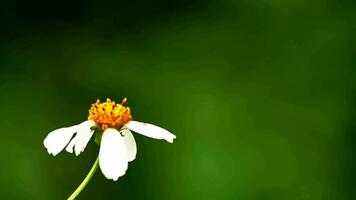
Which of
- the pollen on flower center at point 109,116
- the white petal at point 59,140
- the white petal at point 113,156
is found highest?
the pollen on flower center at point 109,116

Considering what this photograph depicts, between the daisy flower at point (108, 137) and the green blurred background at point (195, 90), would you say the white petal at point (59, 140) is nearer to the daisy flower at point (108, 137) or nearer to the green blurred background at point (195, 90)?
the daisy flower at point (108, 137)

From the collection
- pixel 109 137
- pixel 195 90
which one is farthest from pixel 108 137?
pixel 195 90

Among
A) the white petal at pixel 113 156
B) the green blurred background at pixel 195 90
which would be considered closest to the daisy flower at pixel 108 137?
the white petal at pixel 113 156

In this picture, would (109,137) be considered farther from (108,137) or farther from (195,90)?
(195,90)

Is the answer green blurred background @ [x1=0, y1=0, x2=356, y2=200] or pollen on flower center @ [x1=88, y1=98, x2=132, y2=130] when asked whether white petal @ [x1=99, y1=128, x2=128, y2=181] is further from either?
green blurred background @ [x1=0, y1=0, x2=356, y2=200]

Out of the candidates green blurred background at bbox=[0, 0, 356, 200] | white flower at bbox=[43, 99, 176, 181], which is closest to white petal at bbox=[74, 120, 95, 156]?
white flower at bbox=[43, 99, 176, 181]
